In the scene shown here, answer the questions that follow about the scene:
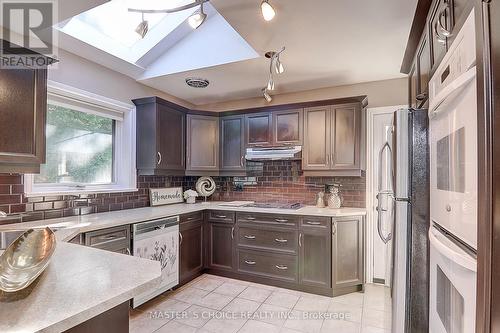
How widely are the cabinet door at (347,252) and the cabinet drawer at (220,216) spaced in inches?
49.0

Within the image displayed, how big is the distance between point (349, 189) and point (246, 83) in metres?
1.86

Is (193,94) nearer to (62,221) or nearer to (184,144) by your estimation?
(184,144)

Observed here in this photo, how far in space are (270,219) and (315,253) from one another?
62 centimetres

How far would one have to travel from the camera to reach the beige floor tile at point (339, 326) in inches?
88.0

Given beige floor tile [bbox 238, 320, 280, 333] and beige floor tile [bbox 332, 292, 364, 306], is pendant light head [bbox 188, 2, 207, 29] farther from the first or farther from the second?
beige floor tile [bbox 332, 292, 364, 306]

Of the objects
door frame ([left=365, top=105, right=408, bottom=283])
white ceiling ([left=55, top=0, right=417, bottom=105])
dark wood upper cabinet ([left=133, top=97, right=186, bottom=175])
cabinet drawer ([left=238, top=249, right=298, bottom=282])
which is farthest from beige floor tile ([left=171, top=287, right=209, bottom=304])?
white ceiling ([left=55, top=0, right=417, bottom=105])

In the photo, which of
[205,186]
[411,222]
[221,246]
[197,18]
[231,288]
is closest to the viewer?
[411,222]

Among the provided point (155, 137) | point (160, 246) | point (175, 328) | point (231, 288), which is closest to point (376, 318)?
point (231, 288)

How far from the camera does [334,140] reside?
315 centimetres

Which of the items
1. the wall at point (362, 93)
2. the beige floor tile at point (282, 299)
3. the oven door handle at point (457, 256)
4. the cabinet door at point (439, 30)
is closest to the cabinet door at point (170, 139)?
the wall at point (362, 93)

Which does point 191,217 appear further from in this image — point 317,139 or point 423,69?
point 423,69

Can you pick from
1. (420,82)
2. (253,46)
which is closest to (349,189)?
(420,82)

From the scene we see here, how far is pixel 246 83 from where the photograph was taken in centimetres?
333

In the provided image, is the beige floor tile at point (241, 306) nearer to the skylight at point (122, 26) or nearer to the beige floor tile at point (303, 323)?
the beige floor tile at point (303, 323)
